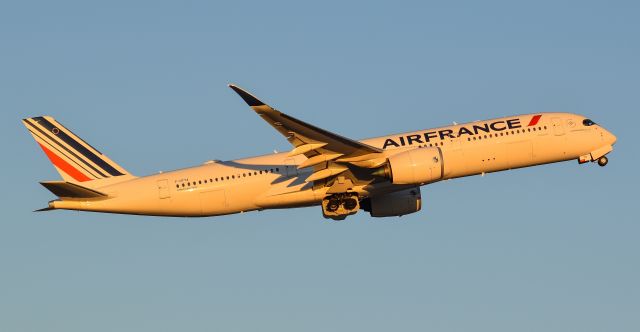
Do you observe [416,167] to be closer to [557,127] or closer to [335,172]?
[335,172]

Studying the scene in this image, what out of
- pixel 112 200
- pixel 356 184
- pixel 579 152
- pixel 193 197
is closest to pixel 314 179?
pixel 356 184

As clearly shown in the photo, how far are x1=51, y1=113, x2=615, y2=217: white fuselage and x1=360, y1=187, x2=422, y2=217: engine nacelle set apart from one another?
3.00 m

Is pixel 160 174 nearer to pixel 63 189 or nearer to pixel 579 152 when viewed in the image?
pixel 63 189

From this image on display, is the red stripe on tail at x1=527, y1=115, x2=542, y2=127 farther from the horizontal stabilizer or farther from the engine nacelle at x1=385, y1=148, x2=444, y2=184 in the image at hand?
the horizontal stabilizer

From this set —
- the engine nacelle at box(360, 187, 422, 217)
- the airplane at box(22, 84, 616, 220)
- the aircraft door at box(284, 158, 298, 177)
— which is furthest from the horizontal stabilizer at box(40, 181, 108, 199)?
the engine nacelle at box(360, 187, 422, 217)

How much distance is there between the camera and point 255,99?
171 feet

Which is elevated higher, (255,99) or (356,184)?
(255,99)

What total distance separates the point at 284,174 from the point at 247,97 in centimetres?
919

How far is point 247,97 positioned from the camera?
170 feet

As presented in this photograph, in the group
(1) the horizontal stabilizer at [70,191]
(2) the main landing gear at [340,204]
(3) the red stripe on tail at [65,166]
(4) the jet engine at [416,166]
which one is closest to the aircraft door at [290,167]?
(2) the main landing gear at [340,204]

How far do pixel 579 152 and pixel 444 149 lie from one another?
8198 millimetres

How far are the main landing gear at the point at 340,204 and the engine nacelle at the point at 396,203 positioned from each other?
12.6ft

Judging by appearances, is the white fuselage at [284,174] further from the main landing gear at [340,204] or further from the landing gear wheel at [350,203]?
the landing gear wheel at [350,203]

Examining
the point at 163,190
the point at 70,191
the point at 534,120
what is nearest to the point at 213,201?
the point at 163,190
